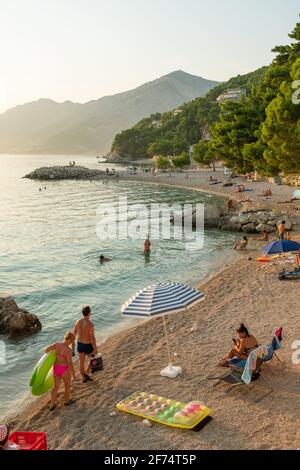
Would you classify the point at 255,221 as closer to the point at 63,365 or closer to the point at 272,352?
the point at 272,352

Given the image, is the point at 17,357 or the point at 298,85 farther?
the point at 298,85

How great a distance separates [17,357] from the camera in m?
13.7

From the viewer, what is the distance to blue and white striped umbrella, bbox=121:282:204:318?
9725mm

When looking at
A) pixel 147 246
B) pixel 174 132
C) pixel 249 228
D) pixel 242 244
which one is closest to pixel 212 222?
pixel 249 228

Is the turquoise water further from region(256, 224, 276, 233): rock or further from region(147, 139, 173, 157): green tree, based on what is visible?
region(147, 139, 173, 157): green tree

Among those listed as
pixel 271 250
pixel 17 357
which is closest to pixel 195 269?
pixel 271 250

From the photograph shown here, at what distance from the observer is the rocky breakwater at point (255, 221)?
101ft

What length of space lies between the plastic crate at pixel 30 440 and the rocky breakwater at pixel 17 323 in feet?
27.5

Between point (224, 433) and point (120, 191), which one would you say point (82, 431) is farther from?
point (120, 191)

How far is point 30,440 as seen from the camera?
7355 mm

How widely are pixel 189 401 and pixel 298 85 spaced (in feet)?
77.6

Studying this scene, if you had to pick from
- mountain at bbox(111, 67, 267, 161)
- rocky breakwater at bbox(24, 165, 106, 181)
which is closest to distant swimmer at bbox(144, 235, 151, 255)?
rocky breakwater at bbox(24, 165, 106, 181)

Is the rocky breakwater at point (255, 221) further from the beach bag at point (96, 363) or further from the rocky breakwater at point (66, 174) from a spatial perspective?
the rocky breakwater at point (66, 174)

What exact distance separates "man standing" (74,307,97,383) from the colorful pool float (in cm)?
174
